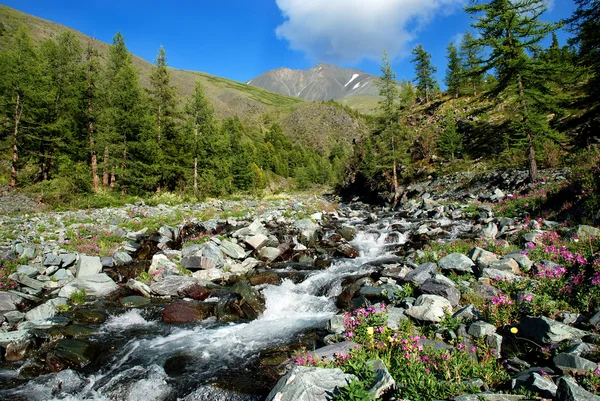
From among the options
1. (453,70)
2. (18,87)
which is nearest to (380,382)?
(18,87)

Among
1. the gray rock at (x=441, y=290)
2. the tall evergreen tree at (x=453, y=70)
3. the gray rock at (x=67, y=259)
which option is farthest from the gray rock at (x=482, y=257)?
the tall evergreen tree at (x=453, y=70)

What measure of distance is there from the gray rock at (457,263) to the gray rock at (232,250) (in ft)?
26.2

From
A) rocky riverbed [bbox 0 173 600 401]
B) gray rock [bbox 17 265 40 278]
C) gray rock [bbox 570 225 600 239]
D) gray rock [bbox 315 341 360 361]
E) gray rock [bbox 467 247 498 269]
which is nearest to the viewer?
gray rock [bbox 315 341 360 361]

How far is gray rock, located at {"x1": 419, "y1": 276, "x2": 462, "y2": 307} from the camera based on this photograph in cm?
645

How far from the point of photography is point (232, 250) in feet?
43.4

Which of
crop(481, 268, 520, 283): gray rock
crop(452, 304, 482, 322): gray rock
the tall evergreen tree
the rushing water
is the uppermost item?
the tall evergreen tree

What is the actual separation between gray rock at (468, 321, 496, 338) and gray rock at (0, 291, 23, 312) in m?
10.9

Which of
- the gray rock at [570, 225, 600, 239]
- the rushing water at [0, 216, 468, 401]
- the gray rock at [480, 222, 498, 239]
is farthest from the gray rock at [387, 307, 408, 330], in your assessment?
the gray rock at [480, 222, 498, 239]

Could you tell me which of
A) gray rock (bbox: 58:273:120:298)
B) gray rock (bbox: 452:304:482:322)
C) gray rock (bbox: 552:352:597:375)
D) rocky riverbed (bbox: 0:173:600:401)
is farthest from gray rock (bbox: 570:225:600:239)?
gray rock (bbox: 58:273:120:298)

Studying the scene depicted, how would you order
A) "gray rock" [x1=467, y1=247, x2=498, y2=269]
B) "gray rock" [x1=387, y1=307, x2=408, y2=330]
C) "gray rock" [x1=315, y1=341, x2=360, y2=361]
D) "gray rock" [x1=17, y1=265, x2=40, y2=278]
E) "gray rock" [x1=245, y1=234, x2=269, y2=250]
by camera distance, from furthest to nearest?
"gray rock" [x1=245, y1=234, x2=269, y2=250], "gray rock" [x1=17, y1=265, x2=40, y2=278], "gray rock" [x1=467, y1=247, x2=498, y2=269], "gray rock" [x1=387, y1=307, x2=408, y2=330], "gray rock" [x1=315, y1=341, x2=360, y2=361]

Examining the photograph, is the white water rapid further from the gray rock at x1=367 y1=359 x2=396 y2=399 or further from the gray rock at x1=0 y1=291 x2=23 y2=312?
the gray rock at x1=367 y1=359 x2=396 y2=399

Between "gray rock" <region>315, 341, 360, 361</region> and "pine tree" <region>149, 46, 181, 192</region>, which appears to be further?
"pine tree" <region>149, 46, 181, 192</region>

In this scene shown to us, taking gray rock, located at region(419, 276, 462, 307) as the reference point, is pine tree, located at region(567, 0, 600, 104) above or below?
above

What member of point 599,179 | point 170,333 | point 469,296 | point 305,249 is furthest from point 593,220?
point 170,333
